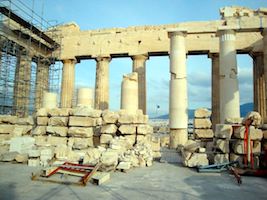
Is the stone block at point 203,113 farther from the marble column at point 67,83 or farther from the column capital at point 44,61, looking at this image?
the column capital at point 44,61

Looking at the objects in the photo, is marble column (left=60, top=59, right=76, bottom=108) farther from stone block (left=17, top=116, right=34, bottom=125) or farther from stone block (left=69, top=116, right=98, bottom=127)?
stone block (left=69, top=116, right=98, bottom=127)

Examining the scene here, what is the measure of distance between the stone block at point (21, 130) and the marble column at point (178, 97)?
749 cm

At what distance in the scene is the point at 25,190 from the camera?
18.5 feet

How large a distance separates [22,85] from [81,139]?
10.0m

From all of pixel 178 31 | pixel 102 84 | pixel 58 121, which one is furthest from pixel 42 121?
pixel 178 31

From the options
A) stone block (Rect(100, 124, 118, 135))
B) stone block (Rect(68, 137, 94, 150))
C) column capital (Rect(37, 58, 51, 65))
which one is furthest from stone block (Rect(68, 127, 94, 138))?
column capital (Rect(37, 58, 51, 65))

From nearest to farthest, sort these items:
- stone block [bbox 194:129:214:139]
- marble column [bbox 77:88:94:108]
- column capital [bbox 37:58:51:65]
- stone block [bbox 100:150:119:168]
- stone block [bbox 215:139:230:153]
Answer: stone block [bbox 100:150:119:168], stone block [bbox 215:139:230:153], stone block [bbox 194:129:214:139], marble column [bbox 77:88:94:108], column capital [bbox 37:58:51:65]

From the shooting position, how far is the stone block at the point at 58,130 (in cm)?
1167

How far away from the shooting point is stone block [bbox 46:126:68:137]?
460 inches

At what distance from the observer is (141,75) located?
1884 cm

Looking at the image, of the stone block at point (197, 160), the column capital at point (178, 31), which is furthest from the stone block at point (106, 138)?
the column capital at point (178, 31)

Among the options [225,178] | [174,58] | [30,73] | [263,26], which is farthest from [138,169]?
[30,73]

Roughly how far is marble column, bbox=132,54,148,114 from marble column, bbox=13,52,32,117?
311 inches

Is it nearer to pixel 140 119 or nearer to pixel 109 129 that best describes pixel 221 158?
pixel 140 119
